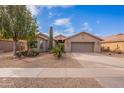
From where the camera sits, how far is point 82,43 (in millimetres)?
30094

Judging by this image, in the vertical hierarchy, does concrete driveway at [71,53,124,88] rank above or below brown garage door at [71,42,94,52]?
below

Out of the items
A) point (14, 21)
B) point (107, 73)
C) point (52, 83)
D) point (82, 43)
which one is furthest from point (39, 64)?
point (82, 43)

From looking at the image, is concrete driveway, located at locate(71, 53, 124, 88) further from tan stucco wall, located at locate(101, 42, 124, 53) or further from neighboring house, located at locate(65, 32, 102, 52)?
tan stucco wall, located at locate(101, 42, 124, 53)

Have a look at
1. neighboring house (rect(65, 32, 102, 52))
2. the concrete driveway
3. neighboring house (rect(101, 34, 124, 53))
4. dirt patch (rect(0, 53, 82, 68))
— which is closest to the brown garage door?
neighboring house (rect(65, 32, 102, 52))

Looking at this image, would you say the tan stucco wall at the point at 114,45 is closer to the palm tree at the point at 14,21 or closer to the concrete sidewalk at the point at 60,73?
the palm tree at the point at 14,21

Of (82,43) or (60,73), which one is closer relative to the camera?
(60,73)

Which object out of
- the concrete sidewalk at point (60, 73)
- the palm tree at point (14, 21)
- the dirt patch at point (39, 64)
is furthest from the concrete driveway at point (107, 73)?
the palm tree at point (14, 21)

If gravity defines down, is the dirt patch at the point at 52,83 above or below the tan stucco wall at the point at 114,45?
below

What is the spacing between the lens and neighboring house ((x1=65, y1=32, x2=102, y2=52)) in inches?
1174

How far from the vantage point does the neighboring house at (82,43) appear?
2983 centimetres

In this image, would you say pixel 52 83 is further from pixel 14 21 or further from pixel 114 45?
pixel 114 45

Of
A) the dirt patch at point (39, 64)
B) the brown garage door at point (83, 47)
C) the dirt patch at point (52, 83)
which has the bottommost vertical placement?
the dirt patch at point (52, 83)
